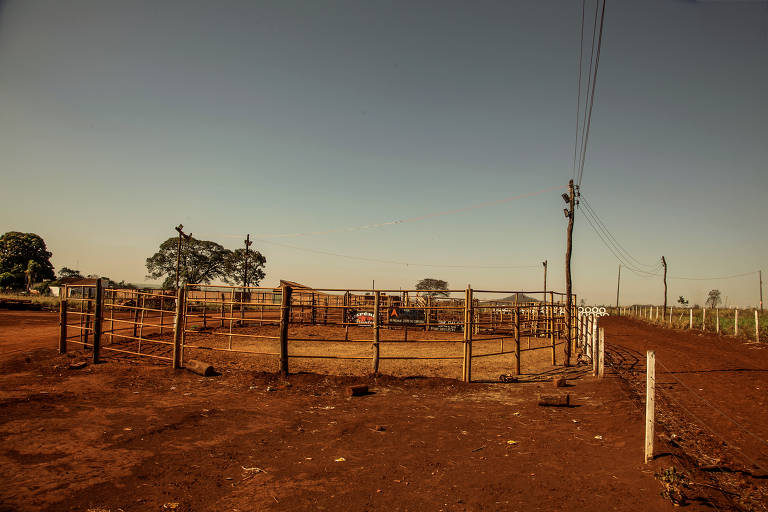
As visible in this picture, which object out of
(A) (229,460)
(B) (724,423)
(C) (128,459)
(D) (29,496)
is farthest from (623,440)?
(D) (29,496)

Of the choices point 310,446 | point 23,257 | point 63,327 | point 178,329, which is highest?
point 23,257

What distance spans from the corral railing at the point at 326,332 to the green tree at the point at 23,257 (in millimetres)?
32415

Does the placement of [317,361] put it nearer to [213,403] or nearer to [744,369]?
[213,403]

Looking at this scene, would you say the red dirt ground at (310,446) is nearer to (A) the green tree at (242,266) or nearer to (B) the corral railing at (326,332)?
(B) the corral railing at (326,332)

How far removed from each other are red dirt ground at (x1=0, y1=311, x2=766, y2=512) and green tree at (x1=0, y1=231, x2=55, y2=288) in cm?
5943

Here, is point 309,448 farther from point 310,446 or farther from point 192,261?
point 192,261

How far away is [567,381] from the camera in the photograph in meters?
10.2

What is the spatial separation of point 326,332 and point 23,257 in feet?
204

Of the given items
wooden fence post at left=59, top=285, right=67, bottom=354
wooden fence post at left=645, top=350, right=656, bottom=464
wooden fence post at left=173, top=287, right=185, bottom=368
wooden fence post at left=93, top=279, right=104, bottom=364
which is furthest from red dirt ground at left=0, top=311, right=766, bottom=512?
wooden fence post at left=59, top=285, right=67, bottom=354

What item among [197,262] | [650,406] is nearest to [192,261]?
[197,262]

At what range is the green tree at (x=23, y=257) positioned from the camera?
5312 cm

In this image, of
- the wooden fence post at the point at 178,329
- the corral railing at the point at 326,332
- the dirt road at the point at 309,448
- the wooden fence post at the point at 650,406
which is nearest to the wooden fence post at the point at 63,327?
the corral railing at the point at 326,332

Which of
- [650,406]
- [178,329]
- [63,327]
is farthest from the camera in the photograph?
[63,327]

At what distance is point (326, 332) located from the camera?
2212cm
